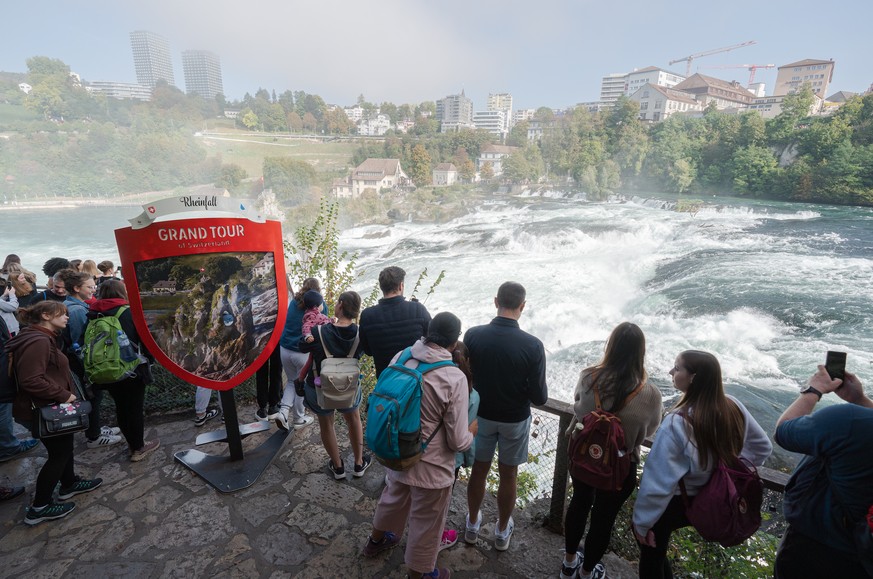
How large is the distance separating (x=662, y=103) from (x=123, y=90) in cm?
9148

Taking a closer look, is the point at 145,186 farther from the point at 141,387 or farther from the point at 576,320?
the point at 141,387

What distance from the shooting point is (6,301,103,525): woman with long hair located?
8.20 feet

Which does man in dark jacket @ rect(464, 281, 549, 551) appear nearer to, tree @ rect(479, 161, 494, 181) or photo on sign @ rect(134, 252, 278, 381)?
photo on sign @ rect(134, 252, 278, 381)

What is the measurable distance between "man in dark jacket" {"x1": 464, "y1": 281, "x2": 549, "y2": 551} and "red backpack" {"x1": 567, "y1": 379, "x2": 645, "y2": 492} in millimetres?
335

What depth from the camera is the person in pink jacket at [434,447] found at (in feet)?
6.66

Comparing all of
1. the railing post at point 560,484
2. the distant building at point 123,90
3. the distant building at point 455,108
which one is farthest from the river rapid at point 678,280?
the distant building at point 455,108

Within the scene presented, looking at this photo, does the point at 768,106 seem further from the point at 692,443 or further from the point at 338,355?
the point at 338,355

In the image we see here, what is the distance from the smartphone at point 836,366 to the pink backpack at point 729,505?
512 mm

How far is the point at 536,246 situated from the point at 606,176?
2466 cm

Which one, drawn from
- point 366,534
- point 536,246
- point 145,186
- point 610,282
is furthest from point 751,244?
point 145,186

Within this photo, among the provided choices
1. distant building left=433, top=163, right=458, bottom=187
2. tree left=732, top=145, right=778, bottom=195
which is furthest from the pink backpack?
distant building left=433, top=163, right=458, bottom=187

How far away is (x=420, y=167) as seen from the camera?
59.0m

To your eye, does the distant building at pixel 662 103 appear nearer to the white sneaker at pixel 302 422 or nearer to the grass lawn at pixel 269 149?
the grass lawn at pixel 269 149

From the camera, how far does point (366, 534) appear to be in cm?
266
